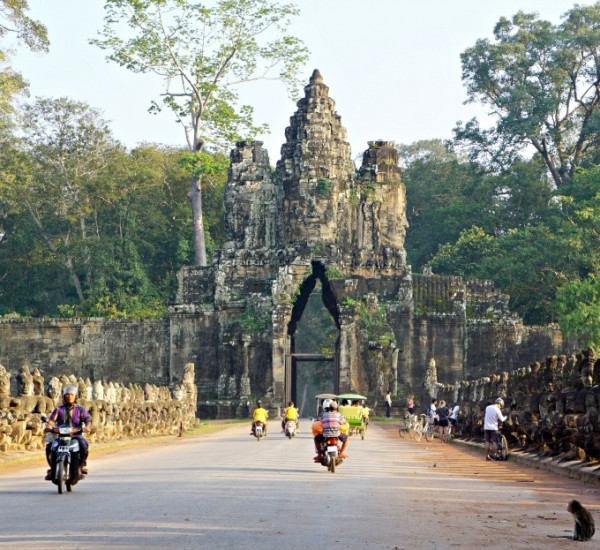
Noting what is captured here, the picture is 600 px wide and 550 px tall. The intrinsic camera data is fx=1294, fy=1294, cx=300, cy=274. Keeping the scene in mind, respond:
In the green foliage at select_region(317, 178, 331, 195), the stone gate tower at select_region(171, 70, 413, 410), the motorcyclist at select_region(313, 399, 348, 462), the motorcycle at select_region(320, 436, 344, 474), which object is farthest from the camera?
the green foliage at select_region(317, 178, 331, 195)

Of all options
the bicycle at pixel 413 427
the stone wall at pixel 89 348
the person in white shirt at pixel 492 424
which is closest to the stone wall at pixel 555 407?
the person in white shirt at pixel 492 424

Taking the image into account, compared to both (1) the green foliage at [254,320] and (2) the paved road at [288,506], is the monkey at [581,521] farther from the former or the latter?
(1) the green foliage at [254,320]

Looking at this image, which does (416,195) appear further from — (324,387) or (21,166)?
(21,166)

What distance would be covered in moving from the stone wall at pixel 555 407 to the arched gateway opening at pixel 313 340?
2381 cm

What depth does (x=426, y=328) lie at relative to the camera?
55312mm

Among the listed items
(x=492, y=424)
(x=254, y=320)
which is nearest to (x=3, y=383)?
(x=492, y=424)

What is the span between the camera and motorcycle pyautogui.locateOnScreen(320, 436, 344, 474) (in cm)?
1948

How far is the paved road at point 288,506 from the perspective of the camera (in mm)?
10727

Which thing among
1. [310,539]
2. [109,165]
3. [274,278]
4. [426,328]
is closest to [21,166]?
[109,165]

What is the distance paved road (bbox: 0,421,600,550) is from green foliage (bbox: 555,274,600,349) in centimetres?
3002

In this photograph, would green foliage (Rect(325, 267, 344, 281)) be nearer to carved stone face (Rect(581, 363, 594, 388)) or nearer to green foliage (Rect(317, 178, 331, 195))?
green foliage (Rect(317, 178, 331, 195))

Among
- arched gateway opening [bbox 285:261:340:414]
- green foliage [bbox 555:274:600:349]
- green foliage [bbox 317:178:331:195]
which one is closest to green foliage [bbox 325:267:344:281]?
arched gateway opening [bbox 285:261:340:414]

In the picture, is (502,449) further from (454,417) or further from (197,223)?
(197,223)

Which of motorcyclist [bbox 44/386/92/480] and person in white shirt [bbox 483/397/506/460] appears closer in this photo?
motorcyclist [bbox 44/386/92/480]
